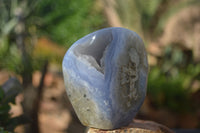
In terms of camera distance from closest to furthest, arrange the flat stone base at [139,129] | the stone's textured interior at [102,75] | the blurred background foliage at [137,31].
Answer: the stone's textured interior at [102,75] → the flat stone base at [139,129] → the blurred background foliage at [137,31]

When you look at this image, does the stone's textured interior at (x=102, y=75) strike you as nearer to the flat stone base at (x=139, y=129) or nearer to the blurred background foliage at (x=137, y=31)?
the flat stone base at (x=139, y=129)

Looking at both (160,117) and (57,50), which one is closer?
(160,117)

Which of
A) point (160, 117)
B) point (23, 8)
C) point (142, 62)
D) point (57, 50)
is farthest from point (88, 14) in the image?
point (142, 62)

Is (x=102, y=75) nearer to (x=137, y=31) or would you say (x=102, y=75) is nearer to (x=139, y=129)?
(x=139, y=129)

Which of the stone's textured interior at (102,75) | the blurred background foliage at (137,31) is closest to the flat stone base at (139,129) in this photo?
the stone's textured interior at (102,75)

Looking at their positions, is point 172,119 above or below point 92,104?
below

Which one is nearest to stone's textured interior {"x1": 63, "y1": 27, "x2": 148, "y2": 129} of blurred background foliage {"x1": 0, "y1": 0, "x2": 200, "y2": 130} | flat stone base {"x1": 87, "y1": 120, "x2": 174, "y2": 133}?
flat stone base {"x1": 87, "y1": 120, "x2": 174, "y2": 133}

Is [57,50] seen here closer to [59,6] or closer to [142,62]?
[59,6]
